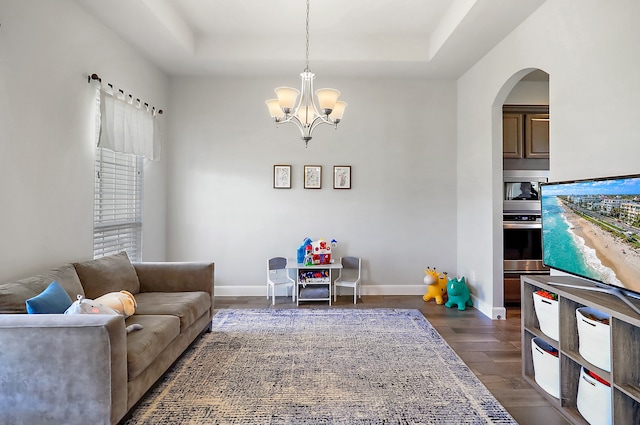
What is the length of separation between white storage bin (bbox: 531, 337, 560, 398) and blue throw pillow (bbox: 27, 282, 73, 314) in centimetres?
300

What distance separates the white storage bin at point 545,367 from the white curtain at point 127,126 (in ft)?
12.6

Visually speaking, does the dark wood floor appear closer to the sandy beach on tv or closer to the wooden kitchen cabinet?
the sandy beach on tv

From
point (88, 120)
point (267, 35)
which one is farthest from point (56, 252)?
point (267, 35)

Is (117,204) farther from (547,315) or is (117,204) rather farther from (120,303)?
(547,315)

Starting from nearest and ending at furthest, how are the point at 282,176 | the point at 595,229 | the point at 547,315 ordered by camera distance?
the point at 595,229, the point at 547,315, the point at 282,176

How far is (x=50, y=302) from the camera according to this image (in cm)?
204

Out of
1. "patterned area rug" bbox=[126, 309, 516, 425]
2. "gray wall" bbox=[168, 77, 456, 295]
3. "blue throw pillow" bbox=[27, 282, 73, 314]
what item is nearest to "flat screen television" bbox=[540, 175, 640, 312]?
"patterned area rug" bbox=[126, 309, 516, 425]

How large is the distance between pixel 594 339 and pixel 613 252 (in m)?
0.48

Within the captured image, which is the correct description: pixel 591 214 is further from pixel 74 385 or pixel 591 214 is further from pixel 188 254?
pixel 188 254

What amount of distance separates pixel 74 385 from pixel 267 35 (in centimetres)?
385

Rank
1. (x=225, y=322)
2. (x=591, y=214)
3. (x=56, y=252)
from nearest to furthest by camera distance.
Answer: (x=591, y=214) → (x=56, y=252) → (x=225, y=322)

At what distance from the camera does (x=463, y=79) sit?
15.1 feet

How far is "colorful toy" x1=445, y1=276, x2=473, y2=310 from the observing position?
4227 mm

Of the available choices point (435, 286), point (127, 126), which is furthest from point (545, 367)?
point (127, 126)
